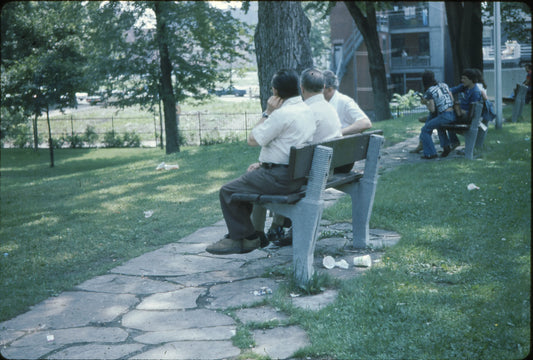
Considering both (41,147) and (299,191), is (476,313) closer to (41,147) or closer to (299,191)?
(299,191)

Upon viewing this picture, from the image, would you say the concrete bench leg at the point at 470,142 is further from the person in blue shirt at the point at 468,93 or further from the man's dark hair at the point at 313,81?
the man's dark hair at the point at 313,81

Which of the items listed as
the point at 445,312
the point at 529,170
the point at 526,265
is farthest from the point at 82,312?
the point at 529,170

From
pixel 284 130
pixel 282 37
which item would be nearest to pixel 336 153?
pixel 284 130

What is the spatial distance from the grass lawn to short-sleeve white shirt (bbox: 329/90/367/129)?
3.62 ft

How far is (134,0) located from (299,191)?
67.8 ft

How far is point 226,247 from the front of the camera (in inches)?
208

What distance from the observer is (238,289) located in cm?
504

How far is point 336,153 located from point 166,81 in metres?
20.5

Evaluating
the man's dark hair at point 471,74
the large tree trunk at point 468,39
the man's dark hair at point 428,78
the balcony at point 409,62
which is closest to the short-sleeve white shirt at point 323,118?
the man's dark hair at point 428,78

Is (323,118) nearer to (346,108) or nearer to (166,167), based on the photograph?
(346,108)

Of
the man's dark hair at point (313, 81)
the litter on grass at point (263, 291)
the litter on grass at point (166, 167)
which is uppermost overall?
the man's dark hair at point (313, 81)

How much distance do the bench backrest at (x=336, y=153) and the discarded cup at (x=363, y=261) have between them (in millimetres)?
834

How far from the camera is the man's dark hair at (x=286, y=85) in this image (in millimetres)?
5297

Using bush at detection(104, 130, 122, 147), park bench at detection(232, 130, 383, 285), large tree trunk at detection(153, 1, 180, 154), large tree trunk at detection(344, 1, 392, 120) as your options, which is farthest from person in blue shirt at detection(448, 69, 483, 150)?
bush at detection(104, 130, 122, 147)
